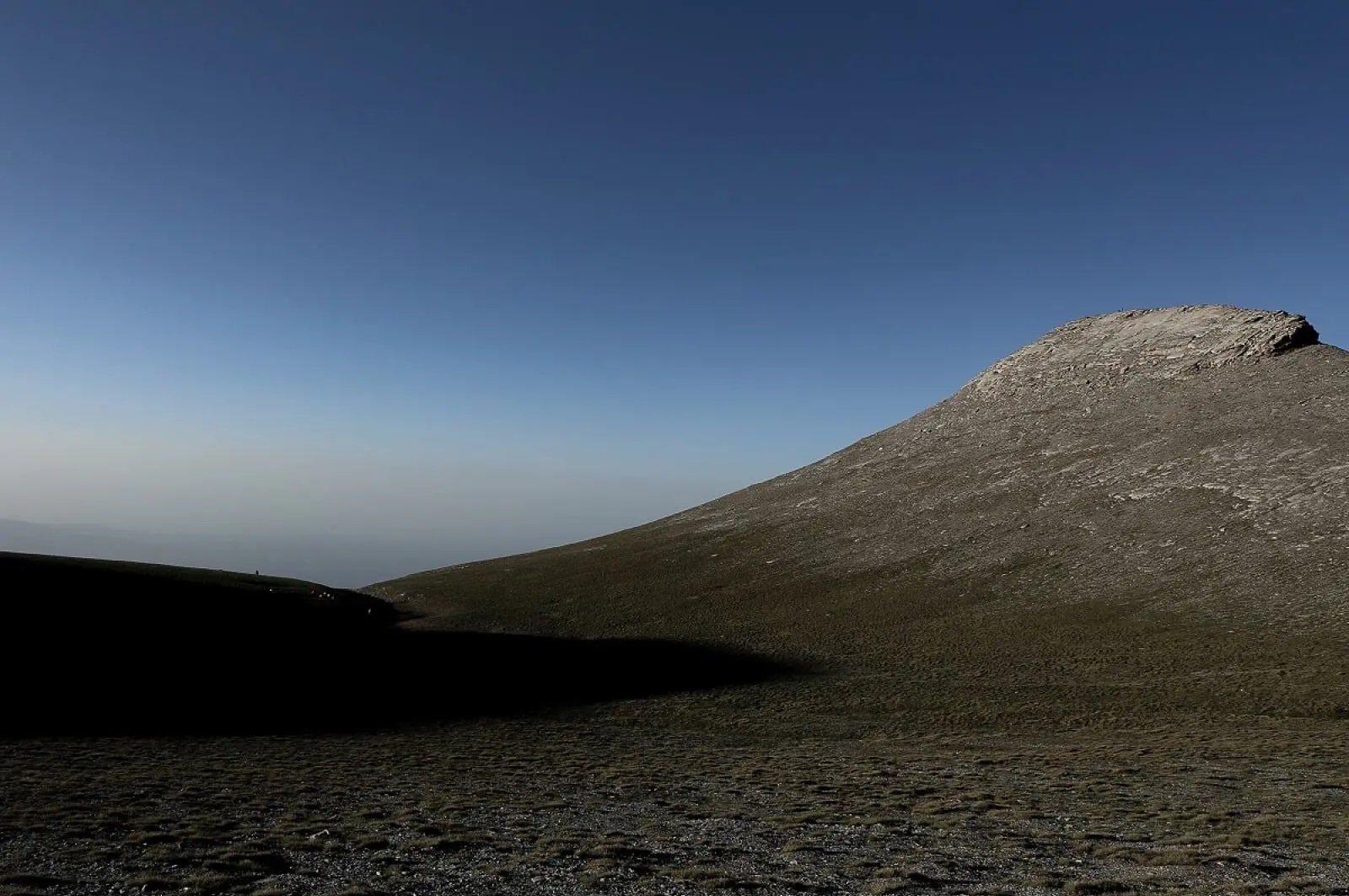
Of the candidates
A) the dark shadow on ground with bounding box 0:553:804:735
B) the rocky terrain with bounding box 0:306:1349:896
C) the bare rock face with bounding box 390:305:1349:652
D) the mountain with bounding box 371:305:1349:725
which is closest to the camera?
the rocky terrain with bounding box 0:306:1349:896

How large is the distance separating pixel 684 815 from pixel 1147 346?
381ft

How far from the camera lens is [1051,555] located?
2616 inches

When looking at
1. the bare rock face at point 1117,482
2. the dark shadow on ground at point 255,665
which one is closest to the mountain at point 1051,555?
the bare rock face at point 1117,482

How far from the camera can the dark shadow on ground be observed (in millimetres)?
37344

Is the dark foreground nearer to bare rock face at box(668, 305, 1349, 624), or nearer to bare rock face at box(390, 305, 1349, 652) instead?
bare rock face at box(390, 305, 1349, 652)

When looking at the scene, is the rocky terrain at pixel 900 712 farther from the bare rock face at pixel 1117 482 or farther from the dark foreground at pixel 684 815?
the bare rock face at pixel 1117 482

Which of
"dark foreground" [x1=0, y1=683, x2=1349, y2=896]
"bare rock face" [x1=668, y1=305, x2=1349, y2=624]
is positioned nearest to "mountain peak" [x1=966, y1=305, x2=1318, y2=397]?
"bare rock face" [x1=668, y1=305, x2=1349, y2=624]

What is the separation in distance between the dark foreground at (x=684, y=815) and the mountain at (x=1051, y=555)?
1103cm

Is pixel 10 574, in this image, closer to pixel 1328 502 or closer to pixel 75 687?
pixel 75 687

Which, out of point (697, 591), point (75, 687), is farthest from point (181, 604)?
point (697, 591)

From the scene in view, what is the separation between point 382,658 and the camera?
56.9 meters

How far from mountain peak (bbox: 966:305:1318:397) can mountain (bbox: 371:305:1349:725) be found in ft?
1.51

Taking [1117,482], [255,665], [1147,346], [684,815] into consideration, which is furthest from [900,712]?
Result: [1147,346]

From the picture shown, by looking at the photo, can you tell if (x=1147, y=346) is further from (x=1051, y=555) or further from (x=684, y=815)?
(x=684, y=815)
